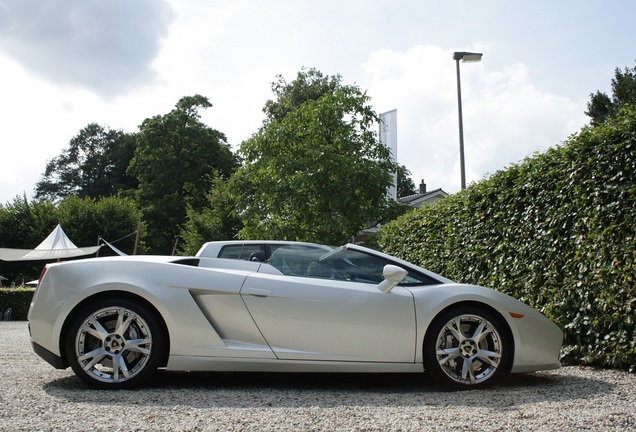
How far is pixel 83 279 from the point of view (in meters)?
5.02

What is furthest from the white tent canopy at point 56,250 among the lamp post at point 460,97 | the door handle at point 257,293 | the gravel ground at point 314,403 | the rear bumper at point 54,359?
the door handle at point 257,293

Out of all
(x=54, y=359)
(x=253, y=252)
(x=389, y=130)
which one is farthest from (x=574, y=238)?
(x=389, y=130)

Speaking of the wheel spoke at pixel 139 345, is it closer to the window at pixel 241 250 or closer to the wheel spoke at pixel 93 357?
the wheel spoke at pixel 93 357

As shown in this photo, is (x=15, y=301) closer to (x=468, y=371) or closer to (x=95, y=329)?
→ (x=95, y=329)

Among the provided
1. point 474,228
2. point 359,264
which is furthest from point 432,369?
point 474,228

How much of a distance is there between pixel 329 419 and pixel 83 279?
230 cm

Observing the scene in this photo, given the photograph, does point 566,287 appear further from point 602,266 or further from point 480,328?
point 480,328

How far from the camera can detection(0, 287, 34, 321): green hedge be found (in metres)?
21.4

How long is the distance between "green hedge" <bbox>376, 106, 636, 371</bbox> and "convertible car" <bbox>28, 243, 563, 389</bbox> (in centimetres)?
119

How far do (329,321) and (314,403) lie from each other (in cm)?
74

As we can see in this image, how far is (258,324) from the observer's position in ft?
16.4

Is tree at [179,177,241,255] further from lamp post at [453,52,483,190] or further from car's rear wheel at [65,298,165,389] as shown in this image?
car's rear wheel at [65,298,165,389]

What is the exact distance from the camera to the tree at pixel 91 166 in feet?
198

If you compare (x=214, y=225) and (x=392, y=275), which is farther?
(x=214, y=225)
